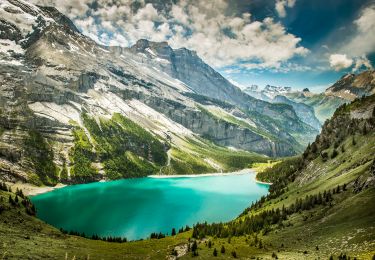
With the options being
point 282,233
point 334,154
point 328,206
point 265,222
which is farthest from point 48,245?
point 334,154

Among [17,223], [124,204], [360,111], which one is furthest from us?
[124,204]

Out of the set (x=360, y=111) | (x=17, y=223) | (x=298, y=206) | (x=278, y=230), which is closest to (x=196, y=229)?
(x=278, y=230)

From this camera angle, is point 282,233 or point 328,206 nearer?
point 282,233

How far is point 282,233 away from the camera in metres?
94.1

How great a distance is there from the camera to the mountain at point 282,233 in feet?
220

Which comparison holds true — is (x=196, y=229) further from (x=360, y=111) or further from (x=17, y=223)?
(x=360, y=111)

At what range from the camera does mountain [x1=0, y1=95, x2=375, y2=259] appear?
220 feet

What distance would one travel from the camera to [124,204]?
19550cm

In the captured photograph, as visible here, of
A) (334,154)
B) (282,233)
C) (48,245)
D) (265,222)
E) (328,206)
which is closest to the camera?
(48,245)

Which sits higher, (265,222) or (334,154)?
(334,154)

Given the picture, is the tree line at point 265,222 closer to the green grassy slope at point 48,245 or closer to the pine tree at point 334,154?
the green grassy slope at point 48,245

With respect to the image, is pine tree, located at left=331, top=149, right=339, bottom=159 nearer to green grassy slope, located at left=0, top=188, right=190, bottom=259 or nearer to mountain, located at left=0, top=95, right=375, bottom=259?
mountain, located at left=0, top=95, right=375, bottom=259

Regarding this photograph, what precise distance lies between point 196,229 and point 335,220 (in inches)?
1578

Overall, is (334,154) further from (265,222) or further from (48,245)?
(48,245)
